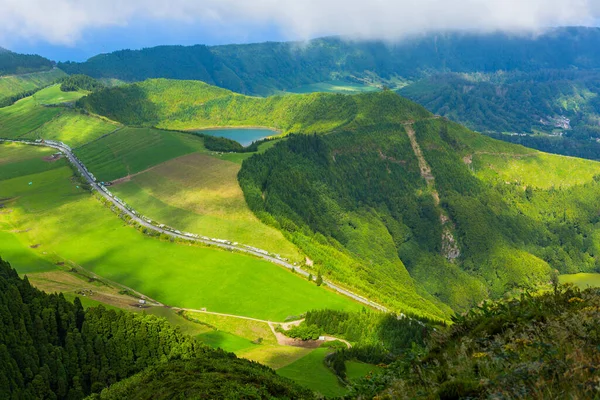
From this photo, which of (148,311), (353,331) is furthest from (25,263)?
(353,331)

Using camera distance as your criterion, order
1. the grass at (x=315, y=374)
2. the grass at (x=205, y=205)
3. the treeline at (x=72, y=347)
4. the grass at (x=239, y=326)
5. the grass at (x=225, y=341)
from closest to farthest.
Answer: the treeline at (x=72, y=347)
the grass at (x=315, y=374)
the grass at (x=225, y=341)
the grass at (x=239, y=326)
the grass at (x=205, y=205)

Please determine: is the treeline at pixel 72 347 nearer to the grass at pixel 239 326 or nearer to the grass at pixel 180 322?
the grass at pixel 180 322

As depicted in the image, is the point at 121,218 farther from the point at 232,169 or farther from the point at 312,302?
the point at 312,302

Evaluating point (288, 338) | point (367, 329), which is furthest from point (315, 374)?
point (367, 329)

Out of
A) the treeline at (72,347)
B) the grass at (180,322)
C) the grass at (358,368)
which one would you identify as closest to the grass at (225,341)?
the grass at (180,322)

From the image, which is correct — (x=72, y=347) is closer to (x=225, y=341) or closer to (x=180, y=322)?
(x=225, y=341)

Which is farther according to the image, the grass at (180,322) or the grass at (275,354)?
the grass at (180,322)
